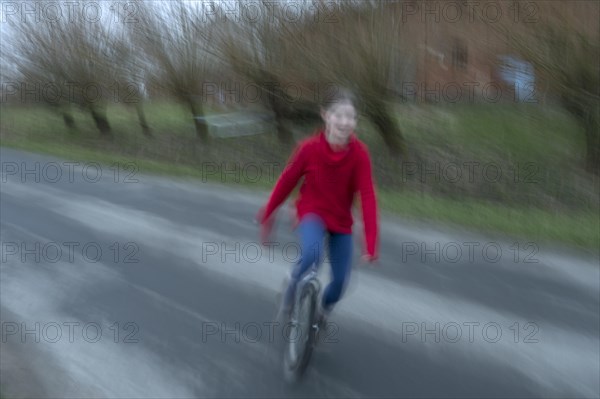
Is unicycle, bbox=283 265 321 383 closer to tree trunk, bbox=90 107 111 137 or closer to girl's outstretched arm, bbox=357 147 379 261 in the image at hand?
girl's outstretched arm, bbox=357 147 379 261

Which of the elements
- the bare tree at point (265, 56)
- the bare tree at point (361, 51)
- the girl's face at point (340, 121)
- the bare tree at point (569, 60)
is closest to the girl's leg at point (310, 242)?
the girl's face at point (340, 121)

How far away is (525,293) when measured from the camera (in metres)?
7.13

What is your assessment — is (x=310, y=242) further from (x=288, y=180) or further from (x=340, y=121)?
(x=340, y=121)

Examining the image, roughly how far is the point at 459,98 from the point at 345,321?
12.6 metres

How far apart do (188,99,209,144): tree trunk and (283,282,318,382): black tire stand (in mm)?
19206

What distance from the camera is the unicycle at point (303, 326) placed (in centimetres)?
492

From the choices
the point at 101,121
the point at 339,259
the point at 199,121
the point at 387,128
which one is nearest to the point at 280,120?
the point at 199,121

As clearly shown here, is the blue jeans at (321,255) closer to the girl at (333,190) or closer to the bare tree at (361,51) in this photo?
the girl at (333,190)

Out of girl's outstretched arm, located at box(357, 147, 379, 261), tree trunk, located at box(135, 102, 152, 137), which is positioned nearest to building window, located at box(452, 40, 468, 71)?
girl's outstretched arm, located at box(357, 147, 379, 261)

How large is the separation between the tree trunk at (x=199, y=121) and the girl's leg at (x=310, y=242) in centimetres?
1921

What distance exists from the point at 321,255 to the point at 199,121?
1980 cm

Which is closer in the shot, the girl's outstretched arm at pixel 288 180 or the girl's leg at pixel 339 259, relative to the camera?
the girl's outstretched arm at pixel 288 180

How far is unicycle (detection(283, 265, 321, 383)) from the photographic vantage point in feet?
16.1

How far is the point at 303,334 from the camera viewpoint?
495cm
